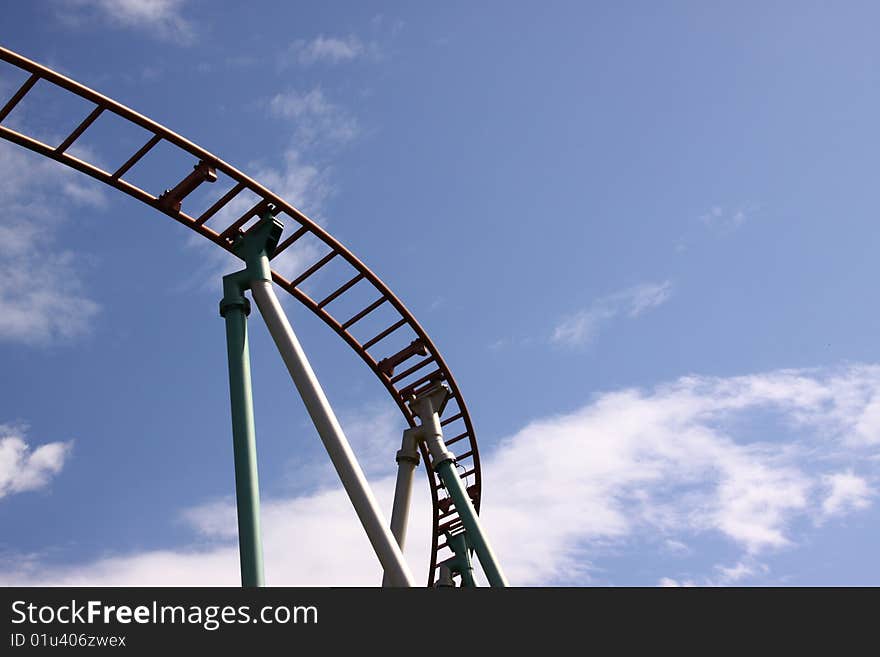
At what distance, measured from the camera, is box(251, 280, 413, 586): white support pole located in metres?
7.61

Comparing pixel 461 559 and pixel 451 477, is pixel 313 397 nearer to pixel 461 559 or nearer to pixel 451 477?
pixel 451 477

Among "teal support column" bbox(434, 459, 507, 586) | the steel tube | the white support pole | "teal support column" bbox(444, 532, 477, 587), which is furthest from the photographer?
"teal support column" bbox(444, 532, 477, 587)

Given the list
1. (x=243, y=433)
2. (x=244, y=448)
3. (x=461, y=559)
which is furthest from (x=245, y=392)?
(x=461, y=559)

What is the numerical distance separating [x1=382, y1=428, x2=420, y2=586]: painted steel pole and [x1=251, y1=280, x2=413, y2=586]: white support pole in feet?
15.1

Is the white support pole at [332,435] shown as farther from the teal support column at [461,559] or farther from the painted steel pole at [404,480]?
the teal support column at [461,559]

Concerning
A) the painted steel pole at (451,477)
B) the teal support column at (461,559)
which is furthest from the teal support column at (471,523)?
the teal support column at (461,559)

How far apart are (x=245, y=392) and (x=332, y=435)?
3.19ft

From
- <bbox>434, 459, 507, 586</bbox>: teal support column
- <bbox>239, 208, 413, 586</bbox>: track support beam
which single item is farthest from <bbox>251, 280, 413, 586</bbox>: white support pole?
<bbox>434, 459, 507, 586</bbox>: teal support column

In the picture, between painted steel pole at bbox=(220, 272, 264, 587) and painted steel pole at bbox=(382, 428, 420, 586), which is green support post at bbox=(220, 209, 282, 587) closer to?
painted steel pole at bbox=(220, 272, 264, 587)

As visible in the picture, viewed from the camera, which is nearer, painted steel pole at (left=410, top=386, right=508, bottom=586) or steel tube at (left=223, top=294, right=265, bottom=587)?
steel tube at (left=223, top=294, right=265, bottom=587)

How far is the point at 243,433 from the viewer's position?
8062 mm
